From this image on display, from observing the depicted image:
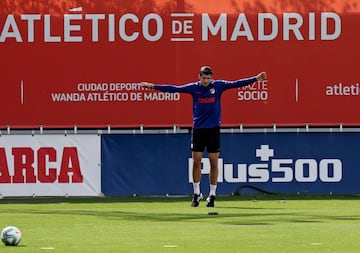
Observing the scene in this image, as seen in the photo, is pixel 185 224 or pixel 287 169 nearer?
pixel 185 224

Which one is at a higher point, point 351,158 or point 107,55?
point 107,55

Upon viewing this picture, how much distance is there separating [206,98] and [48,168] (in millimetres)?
4380

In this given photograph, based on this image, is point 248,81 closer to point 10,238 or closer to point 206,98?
point 206,98

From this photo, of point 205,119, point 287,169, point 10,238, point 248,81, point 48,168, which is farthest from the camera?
point 287,169

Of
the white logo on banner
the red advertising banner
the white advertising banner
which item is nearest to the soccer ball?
the white advertising banner

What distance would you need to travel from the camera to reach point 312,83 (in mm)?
23031

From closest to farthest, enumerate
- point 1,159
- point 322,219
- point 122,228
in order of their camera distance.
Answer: point 122,228 < point 322,219 < point 1,159

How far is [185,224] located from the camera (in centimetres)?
1505

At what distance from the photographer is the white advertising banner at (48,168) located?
2209 cm

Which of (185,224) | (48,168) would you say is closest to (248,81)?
(185,224)

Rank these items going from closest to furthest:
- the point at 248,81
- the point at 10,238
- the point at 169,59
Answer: the point at 10,238 → the point at 248,81 → the point at 169,59

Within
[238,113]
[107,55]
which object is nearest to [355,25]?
[238,113]

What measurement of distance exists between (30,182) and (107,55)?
2.91m

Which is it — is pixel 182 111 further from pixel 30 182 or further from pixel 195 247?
pixel 195 247
